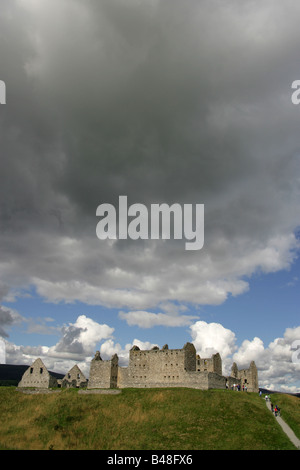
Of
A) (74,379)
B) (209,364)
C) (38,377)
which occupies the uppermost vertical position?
(209,364)

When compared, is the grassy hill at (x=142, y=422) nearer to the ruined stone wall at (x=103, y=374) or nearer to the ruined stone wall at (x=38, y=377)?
the ruined stone wall at (x=103, y=374)

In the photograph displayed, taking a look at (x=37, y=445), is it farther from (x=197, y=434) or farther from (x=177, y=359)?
(x=177, y=359)

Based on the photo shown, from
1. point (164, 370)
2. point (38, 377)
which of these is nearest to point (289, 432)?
point (164, 370)

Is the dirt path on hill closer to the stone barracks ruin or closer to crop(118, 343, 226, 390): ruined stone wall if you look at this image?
crop(118, 343, 226, 390): ruined stone wall

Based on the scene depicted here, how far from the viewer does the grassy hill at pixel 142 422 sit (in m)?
38.8

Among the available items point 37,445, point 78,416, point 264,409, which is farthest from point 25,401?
point 264,409

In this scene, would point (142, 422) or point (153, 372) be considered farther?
point (153, 372)

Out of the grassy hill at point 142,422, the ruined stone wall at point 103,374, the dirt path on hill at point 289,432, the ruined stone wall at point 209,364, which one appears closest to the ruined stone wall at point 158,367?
the ruined stone wall at point 103,374

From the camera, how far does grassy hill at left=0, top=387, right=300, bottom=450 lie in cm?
3884

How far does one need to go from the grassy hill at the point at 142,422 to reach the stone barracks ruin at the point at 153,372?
11.0 meters

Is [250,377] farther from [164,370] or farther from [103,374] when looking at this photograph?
[103,374]

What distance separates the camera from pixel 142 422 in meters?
46.7

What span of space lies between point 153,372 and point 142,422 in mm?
30148
